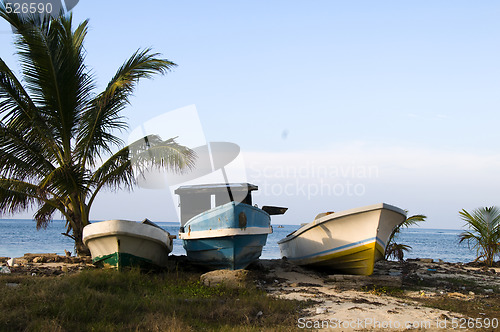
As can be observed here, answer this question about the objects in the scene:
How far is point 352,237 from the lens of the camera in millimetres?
11281

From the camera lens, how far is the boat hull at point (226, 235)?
421 inches

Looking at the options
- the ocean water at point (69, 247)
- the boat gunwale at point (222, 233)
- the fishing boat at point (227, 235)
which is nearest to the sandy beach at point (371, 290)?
the fishing boat at point (227, 235)

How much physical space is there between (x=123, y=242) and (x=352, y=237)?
5.80m

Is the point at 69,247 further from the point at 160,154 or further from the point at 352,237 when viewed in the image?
the point at 352,237

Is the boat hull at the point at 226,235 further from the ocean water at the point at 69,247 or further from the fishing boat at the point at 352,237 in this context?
the ocean water at the point at 69,247

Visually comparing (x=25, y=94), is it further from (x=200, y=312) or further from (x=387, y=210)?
(x=387, y=210)

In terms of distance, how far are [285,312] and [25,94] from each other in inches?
382

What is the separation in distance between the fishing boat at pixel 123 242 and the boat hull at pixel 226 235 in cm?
101

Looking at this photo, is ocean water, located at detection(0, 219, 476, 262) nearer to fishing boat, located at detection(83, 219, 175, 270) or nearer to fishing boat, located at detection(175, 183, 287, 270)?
fishing boat, located at detection(175, 183, 287, 270)

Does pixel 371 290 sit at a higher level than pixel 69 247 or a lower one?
higher

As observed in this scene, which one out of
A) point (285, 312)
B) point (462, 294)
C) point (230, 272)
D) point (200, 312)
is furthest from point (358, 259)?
point (200, 312)

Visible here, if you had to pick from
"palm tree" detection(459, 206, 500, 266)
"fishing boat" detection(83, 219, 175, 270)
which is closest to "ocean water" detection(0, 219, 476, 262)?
"palm tree" detection(459, 206, 500, 266)

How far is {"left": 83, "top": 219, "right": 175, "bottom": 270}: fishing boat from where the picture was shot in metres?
10.1

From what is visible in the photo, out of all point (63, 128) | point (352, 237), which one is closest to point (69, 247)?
point (63, 128)
